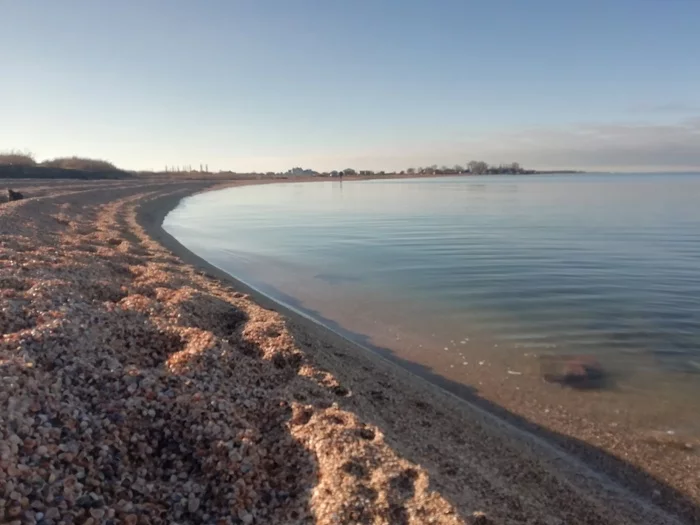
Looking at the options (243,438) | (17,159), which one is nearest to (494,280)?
(243,438)

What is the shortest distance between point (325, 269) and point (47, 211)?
1226cm

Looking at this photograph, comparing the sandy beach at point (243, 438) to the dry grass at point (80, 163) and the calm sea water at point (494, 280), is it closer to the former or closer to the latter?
the calm sea water at point (494, 280)

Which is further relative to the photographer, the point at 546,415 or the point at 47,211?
the point at 47,211

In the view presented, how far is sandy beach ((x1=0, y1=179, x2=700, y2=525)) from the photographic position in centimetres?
354

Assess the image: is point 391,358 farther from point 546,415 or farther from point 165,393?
point 165,393

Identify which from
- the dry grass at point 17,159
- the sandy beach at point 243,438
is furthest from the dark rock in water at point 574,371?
the dry grass at point 17,159

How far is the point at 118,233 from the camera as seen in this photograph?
57.3ft

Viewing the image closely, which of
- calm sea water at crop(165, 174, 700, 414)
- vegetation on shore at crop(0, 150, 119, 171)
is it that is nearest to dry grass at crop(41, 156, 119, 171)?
vegetation on shore at crop(0, 150, 119, 171)

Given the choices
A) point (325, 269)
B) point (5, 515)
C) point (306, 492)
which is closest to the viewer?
point (5, 515)

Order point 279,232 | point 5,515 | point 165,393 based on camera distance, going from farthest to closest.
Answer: point 279,232
point 165,393
point 5,515

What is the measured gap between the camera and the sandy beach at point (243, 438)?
3.54 metres

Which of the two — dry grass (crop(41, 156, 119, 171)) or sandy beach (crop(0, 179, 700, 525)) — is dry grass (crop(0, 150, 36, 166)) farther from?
sandy beach (crop(0, 179, 700, 525))

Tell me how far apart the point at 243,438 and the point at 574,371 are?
5.62m

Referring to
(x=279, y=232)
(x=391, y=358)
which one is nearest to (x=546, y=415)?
(x=391, y=358)
